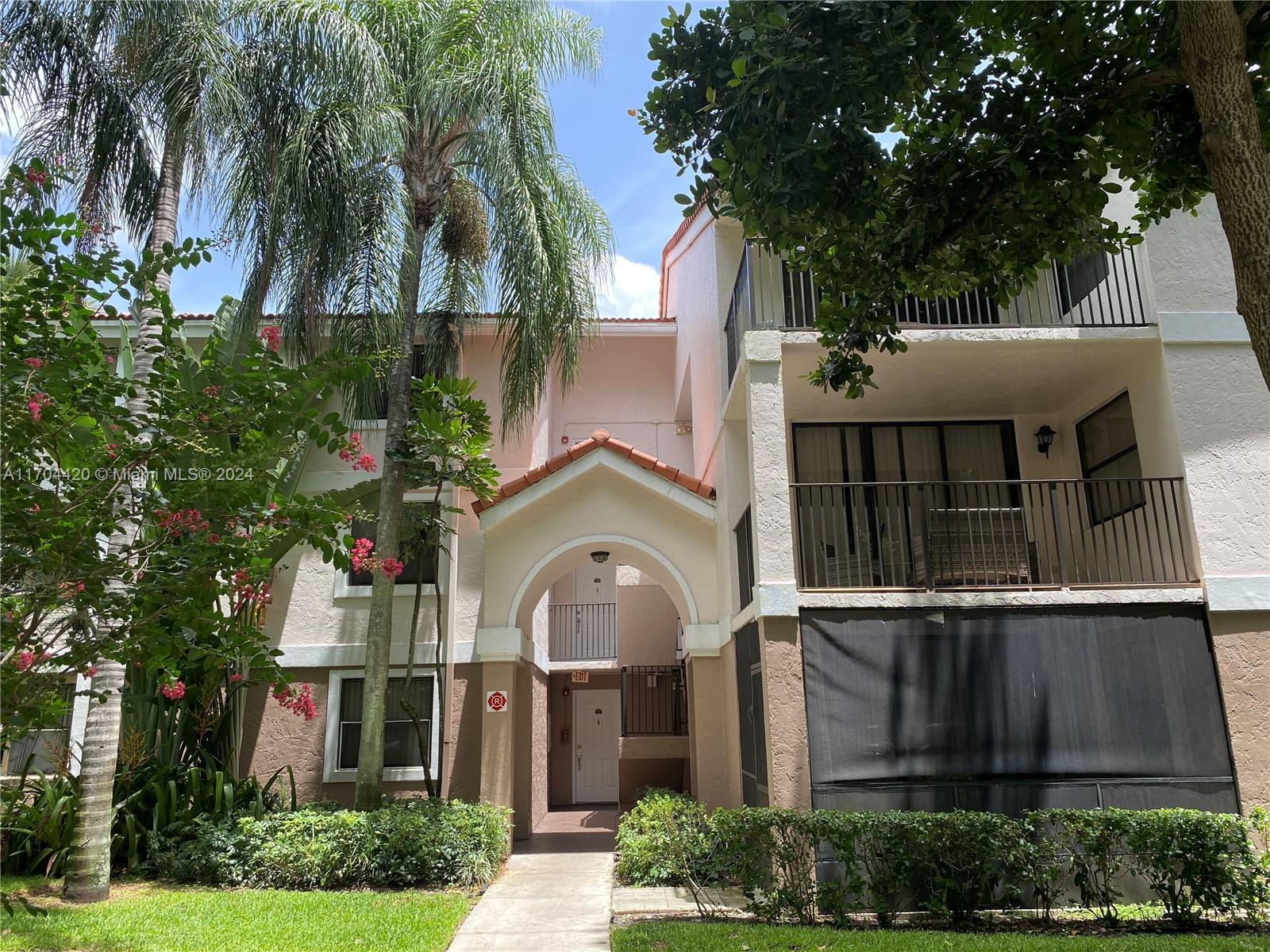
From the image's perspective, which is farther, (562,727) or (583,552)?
(562,727)

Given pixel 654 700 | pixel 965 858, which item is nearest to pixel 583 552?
pixel 654 700

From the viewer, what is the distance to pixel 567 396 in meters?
19.2

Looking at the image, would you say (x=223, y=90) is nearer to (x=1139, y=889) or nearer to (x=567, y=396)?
(x=567, y=396)

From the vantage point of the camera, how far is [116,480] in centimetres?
484

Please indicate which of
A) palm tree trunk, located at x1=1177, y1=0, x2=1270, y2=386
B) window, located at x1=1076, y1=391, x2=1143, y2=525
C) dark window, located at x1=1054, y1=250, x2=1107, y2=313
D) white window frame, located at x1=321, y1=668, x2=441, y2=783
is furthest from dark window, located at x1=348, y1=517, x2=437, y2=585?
palm tree trunk, located at x1=1177, y1=0, x2=1270, y2=386

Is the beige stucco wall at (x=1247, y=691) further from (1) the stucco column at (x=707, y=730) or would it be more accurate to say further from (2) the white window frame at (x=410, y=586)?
(2) the white window frame at (x=410, y=586)

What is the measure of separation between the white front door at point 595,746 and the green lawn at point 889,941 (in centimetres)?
1457

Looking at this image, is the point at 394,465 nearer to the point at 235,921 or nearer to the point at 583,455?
the point at 583,455

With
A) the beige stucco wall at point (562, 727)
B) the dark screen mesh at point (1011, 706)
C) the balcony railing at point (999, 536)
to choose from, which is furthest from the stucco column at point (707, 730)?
the beige stucco wall at point (562, 727)

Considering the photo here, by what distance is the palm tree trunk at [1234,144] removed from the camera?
5125mm

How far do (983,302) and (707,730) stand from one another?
6.85m

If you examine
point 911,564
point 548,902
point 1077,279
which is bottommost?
point 548,902

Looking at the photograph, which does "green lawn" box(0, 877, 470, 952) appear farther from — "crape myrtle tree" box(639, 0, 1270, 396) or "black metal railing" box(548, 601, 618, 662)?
"black metal railing" box(548, 601, 618, 662)

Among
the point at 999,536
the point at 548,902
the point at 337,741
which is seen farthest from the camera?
the point at 337,741
